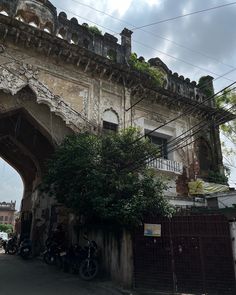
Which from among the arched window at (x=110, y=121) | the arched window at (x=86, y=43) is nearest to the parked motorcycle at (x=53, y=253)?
the arched window at (x=110, y=121)

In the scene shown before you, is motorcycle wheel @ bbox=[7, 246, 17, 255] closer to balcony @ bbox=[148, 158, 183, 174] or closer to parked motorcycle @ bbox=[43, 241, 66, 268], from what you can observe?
parked motorcycle @ bbox=[43, 241, 66, 268]

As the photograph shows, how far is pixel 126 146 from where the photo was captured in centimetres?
1060

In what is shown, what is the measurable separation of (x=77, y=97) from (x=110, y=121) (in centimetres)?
172

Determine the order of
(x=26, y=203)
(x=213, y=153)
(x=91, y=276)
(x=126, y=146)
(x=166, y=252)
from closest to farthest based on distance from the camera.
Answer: (x=166, y=252)
(x=91, y=276)
(x=126, y=146)
(x=213, y=153)
(x=26, y=203)

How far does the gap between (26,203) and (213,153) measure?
36.2 ft

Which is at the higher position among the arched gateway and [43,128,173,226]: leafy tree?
the arched gateway

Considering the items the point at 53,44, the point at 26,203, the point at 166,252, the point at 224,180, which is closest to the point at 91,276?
the point at 166,252

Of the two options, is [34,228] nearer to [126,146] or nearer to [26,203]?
[26,203]

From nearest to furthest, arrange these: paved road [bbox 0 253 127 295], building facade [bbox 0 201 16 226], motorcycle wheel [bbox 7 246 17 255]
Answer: paved road [bbox 0 253 127 295], motorcycle wheel [bbox 7 246 17 255], building facade [bbox 0 201 16 226]

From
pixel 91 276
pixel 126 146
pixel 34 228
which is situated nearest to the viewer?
pixel 91 276

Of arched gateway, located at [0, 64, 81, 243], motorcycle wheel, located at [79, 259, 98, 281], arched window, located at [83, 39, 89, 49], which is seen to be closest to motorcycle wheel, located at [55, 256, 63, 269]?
motorcycle wheel, located at [79, 259, 98, 281]

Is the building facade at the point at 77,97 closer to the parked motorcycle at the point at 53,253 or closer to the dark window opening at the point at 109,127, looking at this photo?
the dark window opening at the point at 109,127

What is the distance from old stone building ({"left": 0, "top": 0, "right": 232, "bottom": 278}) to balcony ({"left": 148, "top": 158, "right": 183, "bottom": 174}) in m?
0.05

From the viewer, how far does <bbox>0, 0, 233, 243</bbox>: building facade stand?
11508 millimetres
